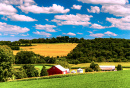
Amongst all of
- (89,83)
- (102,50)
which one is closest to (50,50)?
(102,50)

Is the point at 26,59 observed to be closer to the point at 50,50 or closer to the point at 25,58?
the point at 25,58

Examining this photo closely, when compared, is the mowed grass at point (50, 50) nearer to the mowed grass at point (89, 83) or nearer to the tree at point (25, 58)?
the tree at point (25, 58)

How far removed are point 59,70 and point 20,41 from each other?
62.4 m

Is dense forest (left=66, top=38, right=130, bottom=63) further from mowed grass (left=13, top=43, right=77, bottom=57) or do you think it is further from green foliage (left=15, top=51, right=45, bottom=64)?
green foliage (left=15, top=51, right=45, bottom=64)

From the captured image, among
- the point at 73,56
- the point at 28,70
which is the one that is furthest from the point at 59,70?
the point at 73,56

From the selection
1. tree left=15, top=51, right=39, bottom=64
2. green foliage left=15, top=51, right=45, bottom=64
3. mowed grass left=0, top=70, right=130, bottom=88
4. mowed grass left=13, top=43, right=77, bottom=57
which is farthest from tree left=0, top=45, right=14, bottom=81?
mowed grass left=13, top=43, right=77, bottom=57

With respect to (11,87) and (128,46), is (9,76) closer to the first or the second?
(11,87)

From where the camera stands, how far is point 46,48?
302ft

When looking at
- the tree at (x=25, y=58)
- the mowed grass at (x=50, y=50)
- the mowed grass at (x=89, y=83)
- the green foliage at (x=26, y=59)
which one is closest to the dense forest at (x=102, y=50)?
the mowed grass at (x=50, y=50)

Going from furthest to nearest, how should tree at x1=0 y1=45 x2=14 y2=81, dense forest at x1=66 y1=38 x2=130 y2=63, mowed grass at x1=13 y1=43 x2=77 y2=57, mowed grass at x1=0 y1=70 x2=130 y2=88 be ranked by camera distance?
dense forest at x1=66 y1=38 x2=130 y2=63 → mowed grass at x1=13 y1=43 x2=77 y2=57 → tree at x1=0 y1=45 x2=14 y2=81 → mowed grass at x1=0 y1=70 x2=130 y2=88

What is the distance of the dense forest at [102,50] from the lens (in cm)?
8810

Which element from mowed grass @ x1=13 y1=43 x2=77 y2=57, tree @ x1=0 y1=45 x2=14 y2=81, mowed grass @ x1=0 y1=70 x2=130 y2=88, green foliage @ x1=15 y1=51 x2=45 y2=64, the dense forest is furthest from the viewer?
the dense forest

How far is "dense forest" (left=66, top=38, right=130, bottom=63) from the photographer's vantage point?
88100 millimetres

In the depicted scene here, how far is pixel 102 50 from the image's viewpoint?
101 metres
